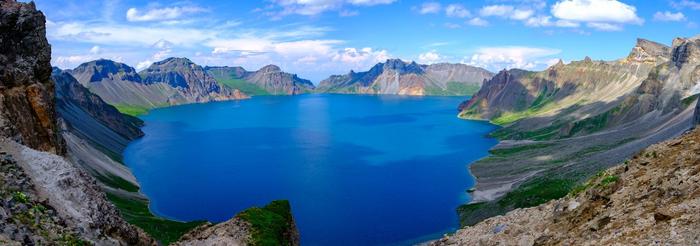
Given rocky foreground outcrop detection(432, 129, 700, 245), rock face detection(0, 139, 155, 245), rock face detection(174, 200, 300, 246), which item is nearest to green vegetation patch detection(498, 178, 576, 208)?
rock face detection(174, 200, 300, 246)

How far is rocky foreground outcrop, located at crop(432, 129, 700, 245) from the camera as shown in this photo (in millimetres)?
23609

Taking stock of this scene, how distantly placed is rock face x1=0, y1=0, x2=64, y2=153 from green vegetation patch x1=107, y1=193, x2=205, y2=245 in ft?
152

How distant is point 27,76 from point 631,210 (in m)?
48.6

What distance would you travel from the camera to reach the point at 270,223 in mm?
58812

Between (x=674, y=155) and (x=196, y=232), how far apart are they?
140 ft

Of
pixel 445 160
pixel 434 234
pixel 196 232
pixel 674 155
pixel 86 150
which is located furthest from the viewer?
pixel 445 160

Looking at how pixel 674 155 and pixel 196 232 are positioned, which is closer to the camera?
pixel 674 155

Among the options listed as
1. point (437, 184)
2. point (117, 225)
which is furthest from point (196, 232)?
point (437, 184)

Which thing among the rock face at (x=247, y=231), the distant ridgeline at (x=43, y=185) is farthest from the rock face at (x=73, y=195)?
the rock face at (x=247, y=231)

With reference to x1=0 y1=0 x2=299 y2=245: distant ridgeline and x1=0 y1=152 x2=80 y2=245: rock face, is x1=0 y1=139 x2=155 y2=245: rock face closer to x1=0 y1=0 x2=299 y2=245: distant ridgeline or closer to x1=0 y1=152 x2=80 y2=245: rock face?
x1=0 y1=0 x2=299 y2=245: distant ridgeline

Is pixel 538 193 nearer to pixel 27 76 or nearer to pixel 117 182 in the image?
pixel 27 76

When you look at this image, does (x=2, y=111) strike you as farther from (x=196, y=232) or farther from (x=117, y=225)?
(x=196, y=232)

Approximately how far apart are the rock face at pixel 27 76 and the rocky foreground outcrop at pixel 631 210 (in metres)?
37.7

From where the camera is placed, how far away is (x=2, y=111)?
137 feet
